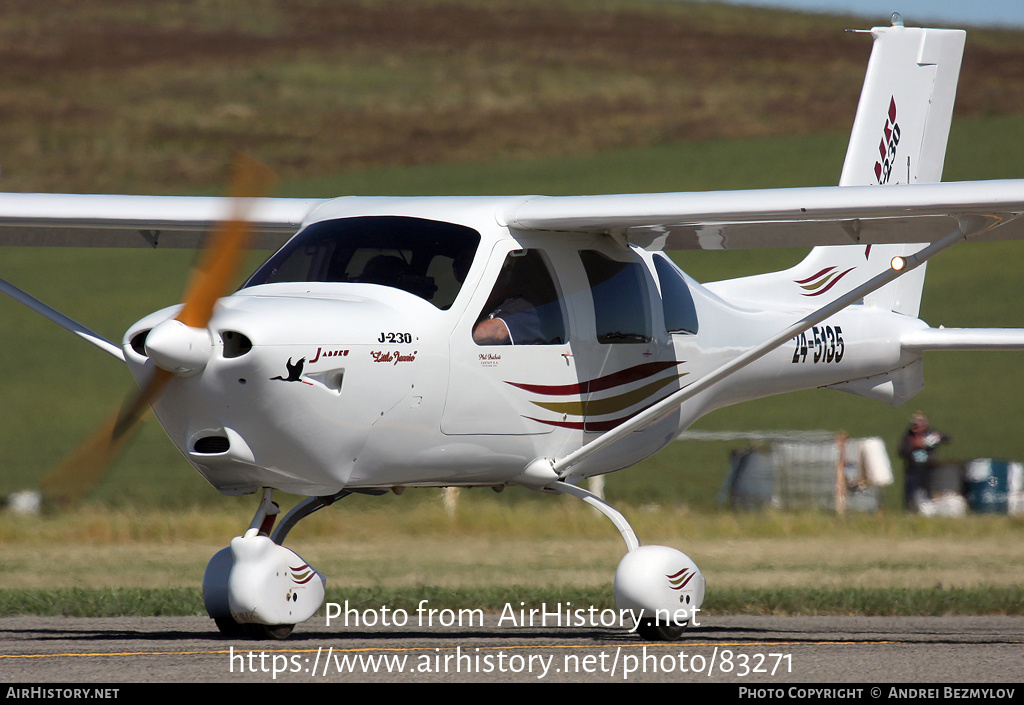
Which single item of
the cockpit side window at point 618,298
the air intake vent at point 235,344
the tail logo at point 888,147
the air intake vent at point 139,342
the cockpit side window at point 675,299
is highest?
the tail logo at point 888,147

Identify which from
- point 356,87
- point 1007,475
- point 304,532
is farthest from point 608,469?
point 356,87

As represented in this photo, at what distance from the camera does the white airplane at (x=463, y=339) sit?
25.1 ft

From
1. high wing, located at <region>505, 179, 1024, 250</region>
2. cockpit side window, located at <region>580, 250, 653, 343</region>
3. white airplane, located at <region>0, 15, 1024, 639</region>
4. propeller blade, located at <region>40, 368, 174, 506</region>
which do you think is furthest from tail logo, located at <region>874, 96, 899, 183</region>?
propeller blade, located at <region>40, 368, 174, 506</region>

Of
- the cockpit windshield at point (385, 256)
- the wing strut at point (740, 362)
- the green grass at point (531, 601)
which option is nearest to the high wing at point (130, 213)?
the cockpit windshield at point (385, 256)

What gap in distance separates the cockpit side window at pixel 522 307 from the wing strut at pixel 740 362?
0.75 meters

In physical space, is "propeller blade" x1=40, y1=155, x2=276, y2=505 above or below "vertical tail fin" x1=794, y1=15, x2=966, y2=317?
below

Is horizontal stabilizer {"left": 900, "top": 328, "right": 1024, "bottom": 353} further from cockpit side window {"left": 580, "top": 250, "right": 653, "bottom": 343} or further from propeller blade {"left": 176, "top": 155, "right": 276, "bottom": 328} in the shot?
propeller blade {"left": 176, "top": 155, "right": 276, "bottom": 328}

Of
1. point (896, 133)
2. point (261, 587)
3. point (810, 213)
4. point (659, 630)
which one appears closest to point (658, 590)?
point (659, 630)

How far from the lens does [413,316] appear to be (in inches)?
327

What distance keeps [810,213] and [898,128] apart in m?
4.44

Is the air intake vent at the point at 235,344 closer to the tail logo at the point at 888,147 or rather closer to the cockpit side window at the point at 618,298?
the cockpit side window at the point at 618,298

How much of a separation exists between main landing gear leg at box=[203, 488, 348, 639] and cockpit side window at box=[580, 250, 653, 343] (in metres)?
2.06

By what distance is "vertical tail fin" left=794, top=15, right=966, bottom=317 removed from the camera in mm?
12742
